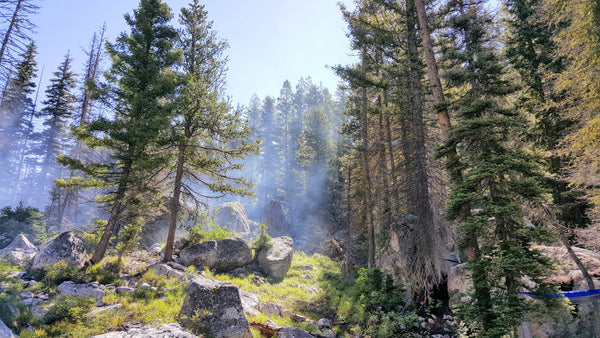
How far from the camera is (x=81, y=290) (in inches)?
305

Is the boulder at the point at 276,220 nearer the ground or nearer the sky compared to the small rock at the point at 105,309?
nearer the sky

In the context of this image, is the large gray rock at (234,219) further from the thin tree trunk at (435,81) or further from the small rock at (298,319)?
the thin tree trunk at (435,81)

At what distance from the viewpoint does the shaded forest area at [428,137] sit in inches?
266

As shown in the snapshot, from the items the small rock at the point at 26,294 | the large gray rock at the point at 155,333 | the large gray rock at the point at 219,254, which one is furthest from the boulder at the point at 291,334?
the large gray rock at the point at 219,254

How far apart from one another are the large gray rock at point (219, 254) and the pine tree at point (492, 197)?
1115 centimetres

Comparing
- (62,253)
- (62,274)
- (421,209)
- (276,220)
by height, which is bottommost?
(62,274)

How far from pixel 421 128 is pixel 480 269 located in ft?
20.7

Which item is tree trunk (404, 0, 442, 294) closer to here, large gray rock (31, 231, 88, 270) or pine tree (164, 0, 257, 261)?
pine tree (164, 0, 257, 261)

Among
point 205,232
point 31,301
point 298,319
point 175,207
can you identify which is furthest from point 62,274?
point 298,319

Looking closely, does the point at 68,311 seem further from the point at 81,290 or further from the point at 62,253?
the point at 62,253

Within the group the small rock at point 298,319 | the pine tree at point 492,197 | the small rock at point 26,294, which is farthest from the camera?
the small rock at point 298,319

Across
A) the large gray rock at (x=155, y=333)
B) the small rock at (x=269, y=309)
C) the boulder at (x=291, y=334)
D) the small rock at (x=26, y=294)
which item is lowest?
the small rock at (x=269, y=309)

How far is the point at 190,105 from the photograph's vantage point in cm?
1212

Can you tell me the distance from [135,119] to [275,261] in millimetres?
10204
